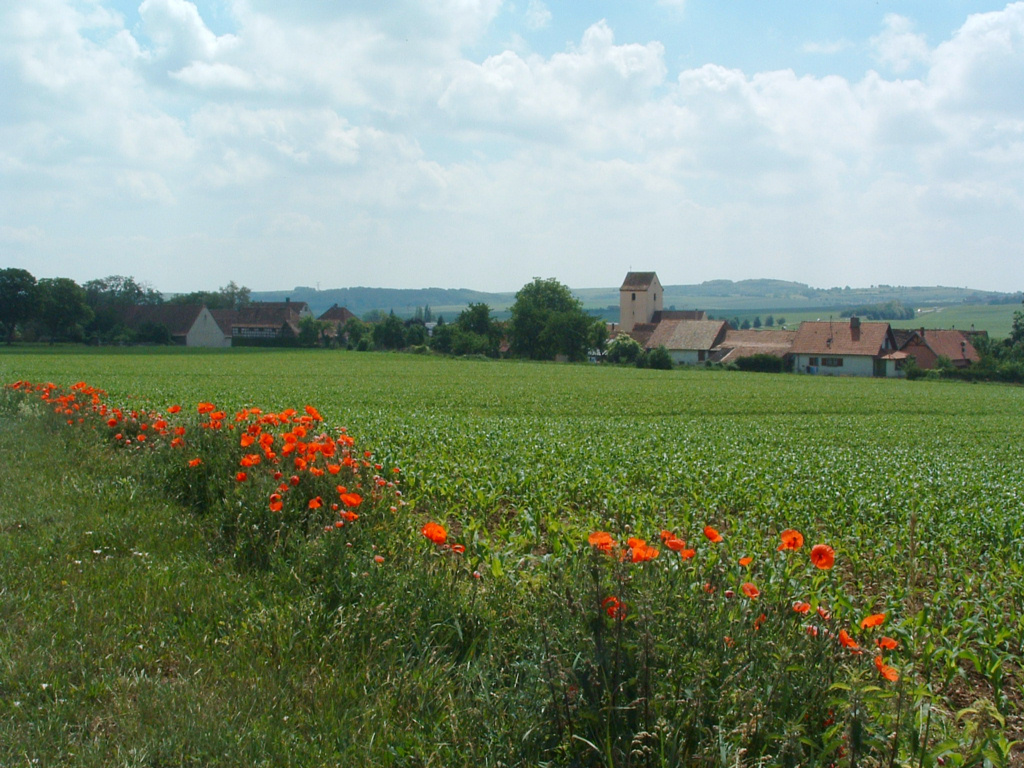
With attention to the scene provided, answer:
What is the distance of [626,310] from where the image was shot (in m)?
116

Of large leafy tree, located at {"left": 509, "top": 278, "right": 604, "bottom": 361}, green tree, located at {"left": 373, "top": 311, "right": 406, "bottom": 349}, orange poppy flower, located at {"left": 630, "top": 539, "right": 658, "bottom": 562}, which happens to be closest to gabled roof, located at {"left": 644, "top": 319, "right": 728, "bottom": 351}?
large leafy tree, located at {"left": 509, "top": 278, "right": 604, "bottom": 361}

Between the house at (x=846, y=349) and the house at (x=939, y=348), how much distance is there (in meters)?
3.20

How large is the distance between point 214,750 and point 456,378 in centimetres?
4041

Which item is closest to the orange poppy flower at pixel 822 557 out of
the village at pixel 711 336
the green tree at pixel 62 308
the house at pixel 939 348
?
the village at pixel 711 336

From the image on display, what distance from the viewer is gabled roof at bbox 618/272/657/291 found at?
4528 inches

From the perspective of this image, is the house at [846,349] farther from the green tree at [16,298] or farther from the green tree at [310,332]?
the green tree at [16,298]

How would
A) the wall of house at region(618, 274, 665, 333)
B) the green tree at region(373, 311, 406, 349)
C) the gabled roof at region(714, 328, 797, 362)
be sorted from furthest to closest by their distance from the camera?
the wall of house at region(618, 274, 665, 333), the green tree at region(373, 311, 406, 349), the gabled roof at region(714, 328, 797, 362)

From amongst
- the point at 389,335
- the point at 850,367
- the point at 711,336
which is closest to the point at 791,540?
the point at 850,367

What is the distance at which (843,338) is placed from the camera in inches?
2731

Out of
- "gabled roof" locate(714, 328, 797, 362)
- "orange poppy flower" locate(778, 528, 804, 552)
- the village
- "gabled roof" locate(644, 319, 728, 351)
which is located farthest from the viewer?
"gabled roof" locate(644, 319, 728, 351)

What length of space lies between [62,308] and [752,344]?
73.3m

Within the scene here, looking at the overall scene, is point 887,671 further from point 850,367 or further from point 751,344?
point 751,344

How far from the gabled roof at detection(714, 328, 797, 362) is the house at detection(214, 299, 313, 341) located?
2277 inches

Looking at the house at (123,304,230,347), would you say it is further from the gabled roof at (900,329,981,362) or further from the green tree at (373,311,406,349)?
the gabled roof at (900,329,981,362)
